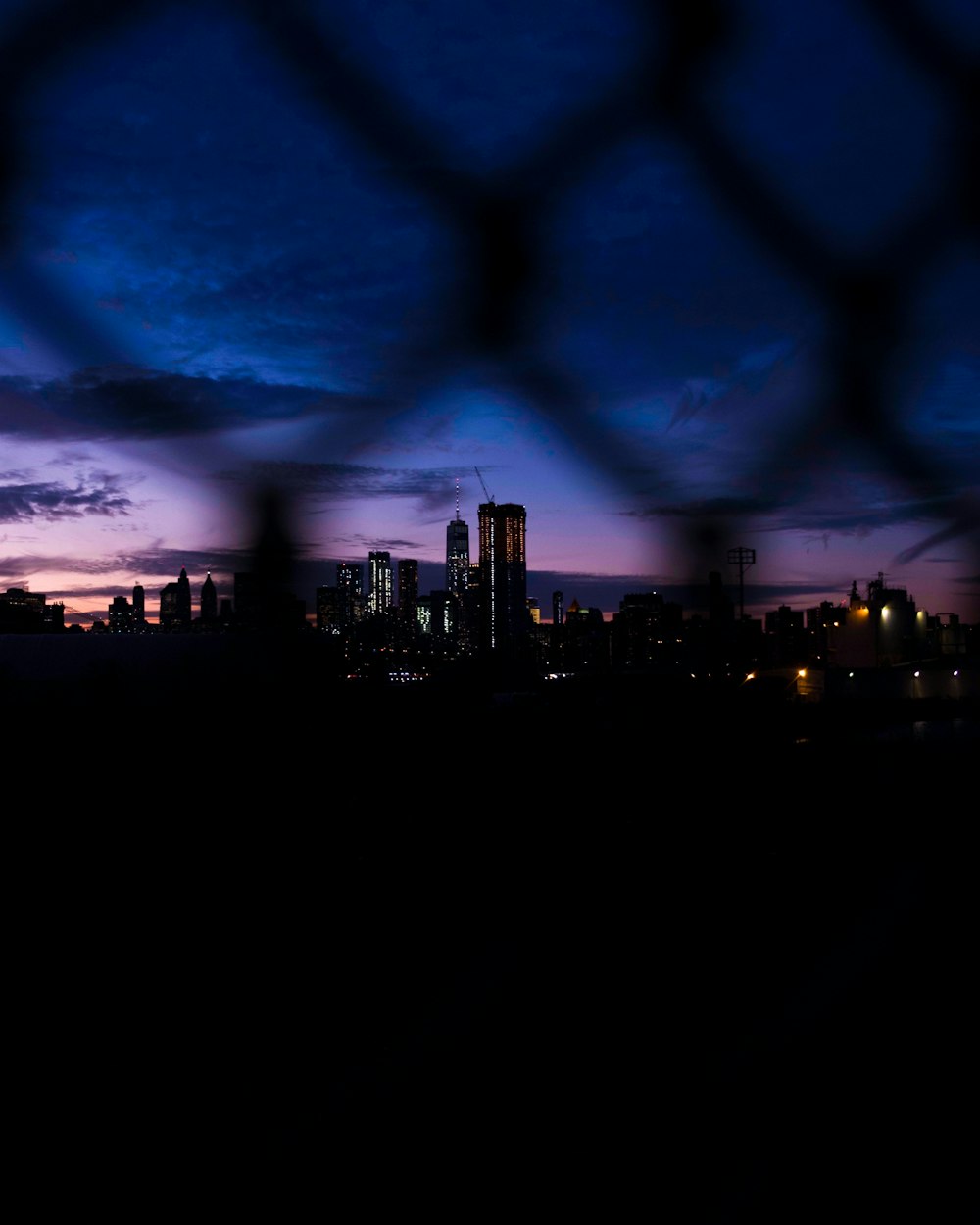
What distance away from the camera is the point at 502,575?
204 centimetres

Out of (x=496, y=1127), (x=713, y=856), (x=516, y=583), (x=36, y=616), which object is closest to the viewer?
(x=496, y=1127)

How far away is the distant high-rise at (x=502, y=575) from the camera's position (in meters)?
1.73

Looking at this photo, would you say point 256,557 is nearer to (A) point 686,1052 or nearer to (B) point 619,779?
(A) point 686,1052

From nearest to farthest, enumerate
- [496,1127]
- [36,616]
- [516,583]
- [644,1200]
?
[644,1200] < [496,1127] < [36,616] < [516,583]

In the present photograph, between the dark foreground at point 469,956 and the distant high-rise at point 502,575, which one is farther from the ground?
the distant high-rise at point 502,575

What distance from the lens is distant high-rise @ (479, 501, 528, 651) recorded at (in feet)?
5.66

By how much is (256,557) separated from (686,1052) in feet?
4.27

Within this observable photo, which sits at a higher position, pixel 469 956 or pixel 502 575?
pixel 502 575

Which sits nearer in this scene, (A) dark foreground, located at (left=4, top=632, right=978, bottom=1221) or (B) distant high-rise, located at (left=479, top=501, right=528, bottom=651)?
(A) dark foreground, located at (left=4, top=632, right=978, bottom=1221)

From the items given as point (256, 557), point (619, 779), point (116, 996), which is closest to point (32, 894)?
point (116, 996)

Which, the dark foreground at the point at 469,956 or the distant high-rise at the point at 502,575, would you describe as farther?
the distant high-rise at the point at 502,575

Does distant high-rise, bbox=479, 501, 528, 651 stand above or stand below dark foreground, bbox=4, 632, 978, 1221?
above

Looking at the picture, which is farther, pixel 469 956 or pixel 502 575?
pixel 502 575

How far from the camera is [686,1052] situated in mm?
1619
